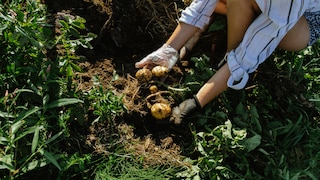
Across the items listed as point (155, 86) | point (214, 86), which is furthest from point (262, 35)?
point (155, 86)

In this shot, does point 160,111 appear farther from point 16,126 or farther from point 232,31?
point 16,126

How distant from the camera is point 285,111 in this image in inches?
95.9

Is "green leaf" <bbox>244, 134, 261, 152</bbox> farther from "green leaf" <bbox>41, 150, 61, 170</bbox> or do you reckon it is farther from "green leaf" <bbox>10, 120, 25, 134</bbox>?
"green leaf" <bbox>10, 120, 25, 134</bbox>

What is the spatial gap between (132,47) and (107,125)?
531mm

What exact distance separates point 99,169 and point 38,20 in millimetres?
762

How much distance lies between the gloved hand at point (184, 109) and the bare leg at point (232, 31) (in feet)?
0.08

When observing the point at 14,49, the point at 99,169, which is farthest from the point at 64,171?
the point at 14,49

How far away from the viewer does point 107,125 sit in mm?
2311

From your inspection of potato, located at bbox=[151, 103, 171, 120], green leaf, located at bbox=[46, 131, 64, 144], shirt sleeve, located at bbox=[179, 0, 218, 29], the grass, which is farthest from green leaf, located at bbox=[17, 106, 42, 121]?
→ shirt sleeve, located at bbox=[179, 0, 218, 29]

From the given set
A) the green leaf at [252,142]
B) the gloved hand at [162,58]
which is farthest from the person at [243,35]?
the green leaf at [252,142]

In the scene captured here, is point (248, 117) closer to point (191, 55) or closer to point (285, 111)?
point (285, 111)

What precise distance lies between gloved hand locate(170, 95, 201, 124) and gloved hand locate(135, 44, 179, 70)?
0.23 m

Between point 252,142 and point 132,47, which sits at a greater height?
point 132,47

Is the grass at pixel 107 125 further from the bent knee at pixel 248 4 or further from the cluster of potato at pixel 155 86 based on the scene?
the bent knee at pixel 248 4
